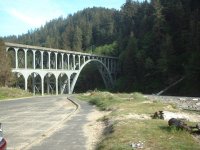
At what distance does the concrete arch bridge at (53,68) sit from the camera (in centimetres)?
7669

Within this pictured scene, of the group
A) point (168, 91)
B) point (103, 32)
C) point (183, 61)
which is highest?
point (103, 32)

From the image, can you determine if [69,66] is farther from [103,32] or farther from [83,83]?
[103,32]

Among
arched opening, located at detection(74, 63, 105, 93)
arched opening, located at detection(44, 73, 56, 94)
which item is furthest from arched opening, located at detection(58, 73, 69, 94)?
arched opening, located at detection(74, 63, 105, 93)

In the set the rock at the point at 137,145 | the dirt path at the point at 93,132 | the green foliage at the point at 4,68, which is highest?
the green foliage at the point at 4,68

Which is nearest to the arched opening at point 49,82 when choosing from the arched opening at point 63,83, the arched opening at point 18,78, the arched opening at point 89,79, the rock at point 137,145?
the arched opening at point 63,83

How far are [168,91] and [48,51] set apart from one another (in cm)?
2615

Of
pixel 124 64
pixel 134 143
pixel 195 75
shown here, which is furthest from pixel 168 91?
pixel 134 143

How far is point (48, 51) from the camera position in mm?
88938

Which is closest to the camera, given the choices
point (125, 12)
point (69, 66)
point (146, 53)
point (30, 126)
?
point (30, 126)

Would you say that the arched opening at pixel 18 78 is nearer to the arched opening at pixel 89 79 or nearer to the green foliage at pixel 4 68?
the green foliage at pixel 4 68

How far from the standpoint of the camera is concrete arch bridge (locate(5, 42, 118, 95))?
7669 cm

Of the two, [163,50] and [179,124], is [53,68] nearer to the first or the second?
[163,50]

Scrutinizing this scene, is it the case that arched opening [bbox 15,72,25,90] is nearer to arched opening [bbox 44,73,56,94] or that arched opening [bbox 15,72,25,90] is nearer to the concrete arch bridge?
the concrete arch bridge

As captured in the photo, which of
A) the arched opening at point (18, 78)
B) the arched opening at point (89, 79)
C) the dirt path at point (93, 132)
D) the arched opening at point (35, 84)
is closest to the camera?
the dirt path at point (93, 132)
